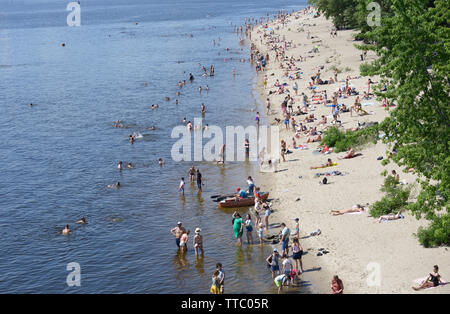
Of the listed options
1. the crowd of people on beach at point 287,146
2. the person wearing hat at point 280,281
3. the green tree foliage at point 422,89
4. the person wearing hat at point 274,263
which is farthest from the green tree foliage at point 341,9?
the person wearing hat at point 280,281

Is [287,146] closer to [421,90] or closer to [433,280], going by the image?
[421,90]

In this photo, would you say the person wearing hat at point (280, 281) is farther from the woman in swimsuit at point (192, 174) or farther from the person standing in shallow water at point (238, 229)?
the woman in swimsuit at point (192, 174)

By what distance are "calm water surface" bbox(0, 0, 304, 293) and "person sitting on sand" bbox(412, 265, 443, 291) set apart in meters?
6.00

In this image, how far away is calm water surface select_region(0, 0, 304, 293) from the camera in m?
24.6

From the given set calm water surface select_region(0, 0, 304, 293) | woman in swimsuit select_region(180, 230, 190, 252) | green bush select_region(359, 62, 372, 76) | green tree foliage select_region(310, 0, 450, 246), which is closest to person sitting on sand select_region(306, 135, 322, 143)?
calm water surface select_region(0, 0, 304, 293)

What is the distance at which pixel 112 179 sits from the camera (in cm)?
3794

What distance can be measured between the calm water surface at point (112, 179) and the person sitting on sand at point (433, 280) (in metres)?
6.00

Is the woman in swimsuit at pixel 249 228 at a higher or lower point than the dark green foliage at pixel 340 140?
lower

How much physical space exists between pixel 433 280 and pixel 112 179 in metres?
24.8

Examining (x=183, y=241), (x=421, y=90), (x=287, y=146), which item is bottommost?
(x=183, y=241)

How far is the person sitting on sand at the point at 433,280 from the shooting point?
61.0 ft

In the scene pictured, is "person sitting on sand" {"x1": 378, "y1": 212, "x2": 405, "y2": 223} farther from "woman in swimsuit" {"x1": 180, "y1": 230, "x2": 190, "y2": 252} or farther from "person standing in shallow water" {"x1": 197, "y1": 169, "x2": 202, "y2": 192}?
"person standing in shallow water" {"x1": 197, "y1": 169, "x2": 202, "y2": 192}

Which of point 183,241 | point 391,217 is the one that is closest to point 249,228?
point 183,241

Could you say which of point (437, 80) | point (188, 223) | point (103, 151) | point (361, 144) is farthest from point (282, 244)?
point (103, 151)
